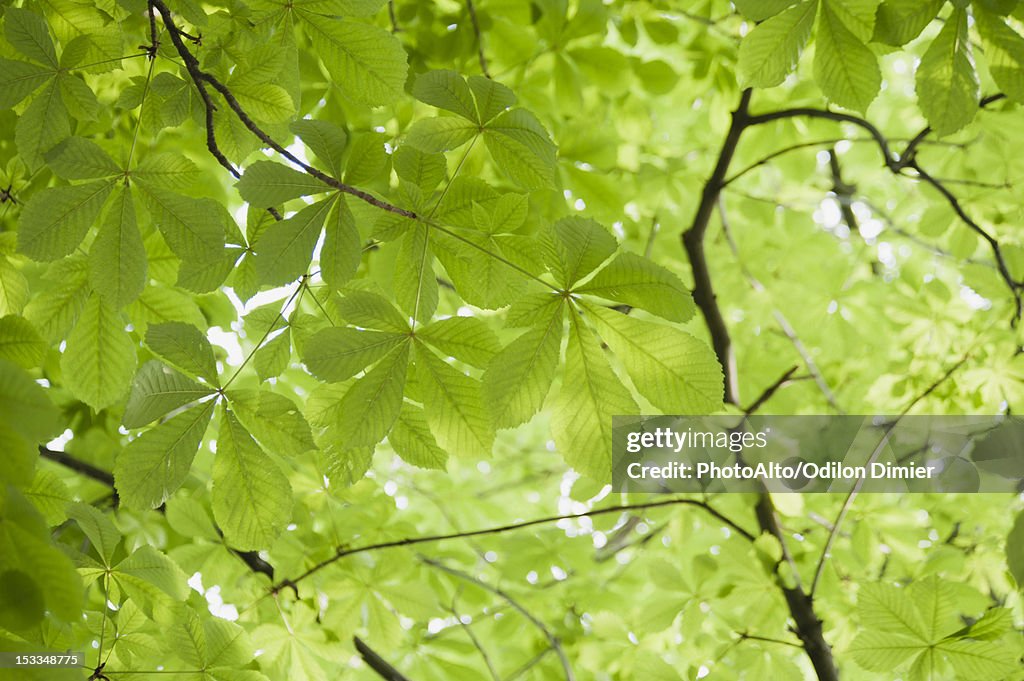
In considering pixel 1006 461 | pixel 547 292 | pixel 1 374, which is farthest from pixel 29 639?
pixel 1006 461

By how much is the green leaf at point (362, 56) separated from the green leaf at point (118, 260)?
434mm

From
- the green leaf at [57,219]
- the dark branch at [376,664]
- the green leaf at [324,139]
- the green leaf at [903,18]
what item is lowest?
the dark branch at [376,664]

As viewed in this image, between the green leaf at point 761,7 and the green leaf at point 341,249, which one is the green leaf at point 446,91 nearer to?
the green leaf at point 341,249

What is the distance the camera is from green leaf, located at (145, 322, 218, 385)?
3.70ft

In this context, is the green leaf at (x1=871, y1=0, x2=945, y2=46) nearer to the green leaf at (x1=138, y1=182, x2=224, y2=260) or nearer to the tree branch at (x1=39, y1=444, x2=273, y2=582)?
the green leaf at (x1=138, y1=182, x2=224, y2=260)

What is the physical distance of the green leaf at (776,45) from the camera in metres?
1.25

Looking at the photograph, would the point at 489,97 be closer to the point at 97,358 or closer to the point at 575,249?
the point at 575,249

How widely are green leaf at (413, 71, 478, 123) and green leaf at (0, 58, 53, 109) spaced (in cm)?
63

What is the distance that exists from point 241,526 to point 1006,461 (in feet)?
5.49

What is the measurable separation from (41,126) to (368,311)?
2.12ft

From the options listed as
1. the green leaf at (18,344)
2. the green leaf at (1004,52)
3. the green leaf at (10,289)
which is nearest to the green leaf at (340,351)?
the green leaf at (18,344)

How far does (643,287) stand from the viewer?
104 centimetres

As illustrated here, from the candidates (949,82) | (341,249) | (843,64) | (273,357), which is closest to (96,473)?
(273,357)

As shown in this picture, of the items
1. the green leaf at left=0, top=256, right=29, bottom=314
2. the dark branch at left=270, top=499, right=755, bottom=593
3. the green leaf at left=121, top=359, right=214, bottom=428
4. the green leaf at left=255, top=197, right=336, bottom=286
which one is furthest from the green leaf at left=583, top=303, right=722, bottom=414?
the green leaf at left=0, top=256, right=29, bottom=314
